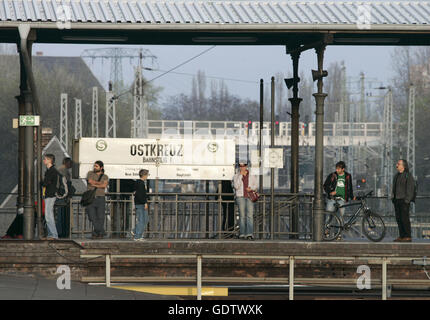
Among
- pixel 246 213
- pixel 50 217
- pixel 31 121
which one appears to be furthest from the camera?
pixel 246 213

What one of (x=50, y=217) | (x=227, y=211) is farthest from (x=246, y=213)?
(x=50, y=217)

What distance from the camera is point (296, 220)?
19719mm

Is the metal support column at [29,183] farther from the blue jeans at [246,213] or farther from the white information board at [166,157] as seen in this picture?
the blue jeans at [246,213]

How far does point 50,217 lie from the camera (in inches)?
693

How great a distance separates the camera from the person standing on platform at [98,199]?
1819 centimetres

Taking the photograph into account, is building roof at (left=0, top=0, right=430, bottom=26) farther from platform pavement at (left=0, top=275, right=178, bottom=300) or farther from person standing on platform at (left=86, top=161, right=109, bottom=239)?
platform pavement at (left=0, top=275, right=178, bottom=300)

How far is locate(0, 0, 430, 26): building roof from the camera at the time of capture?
17281 mm

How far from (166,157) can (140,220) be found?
1.94m

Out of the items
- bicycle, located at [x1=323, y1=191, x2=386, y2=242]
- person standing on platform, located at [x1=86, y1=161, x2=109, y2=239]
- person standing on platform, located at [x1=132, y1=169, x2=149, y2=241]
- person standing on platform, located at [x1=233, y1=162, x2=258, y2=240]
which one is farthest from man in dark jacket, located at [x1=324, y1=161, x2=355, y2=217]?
person standing on platform, located at [x1=86, y1=161, x2=109, y2=239]

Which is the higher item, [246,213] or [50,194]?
[50,194]

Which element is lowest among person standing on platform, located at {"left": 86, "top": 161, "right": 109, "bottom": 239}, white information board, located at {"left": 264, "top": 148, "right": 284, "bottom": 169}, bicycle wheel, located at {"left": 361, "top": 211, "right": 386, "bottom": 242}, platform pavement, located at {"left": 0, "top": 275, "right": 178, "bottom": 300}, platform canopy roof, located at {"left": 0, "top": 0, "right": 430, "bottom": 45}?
platform pavement, located at {"left": 0, "top": 275, "right": 178, "bottom": 300}

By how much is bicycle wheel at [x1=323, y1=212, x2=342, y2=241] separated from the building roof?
12.7ft

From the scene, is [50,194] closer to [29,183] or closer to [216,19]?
[29,183]
